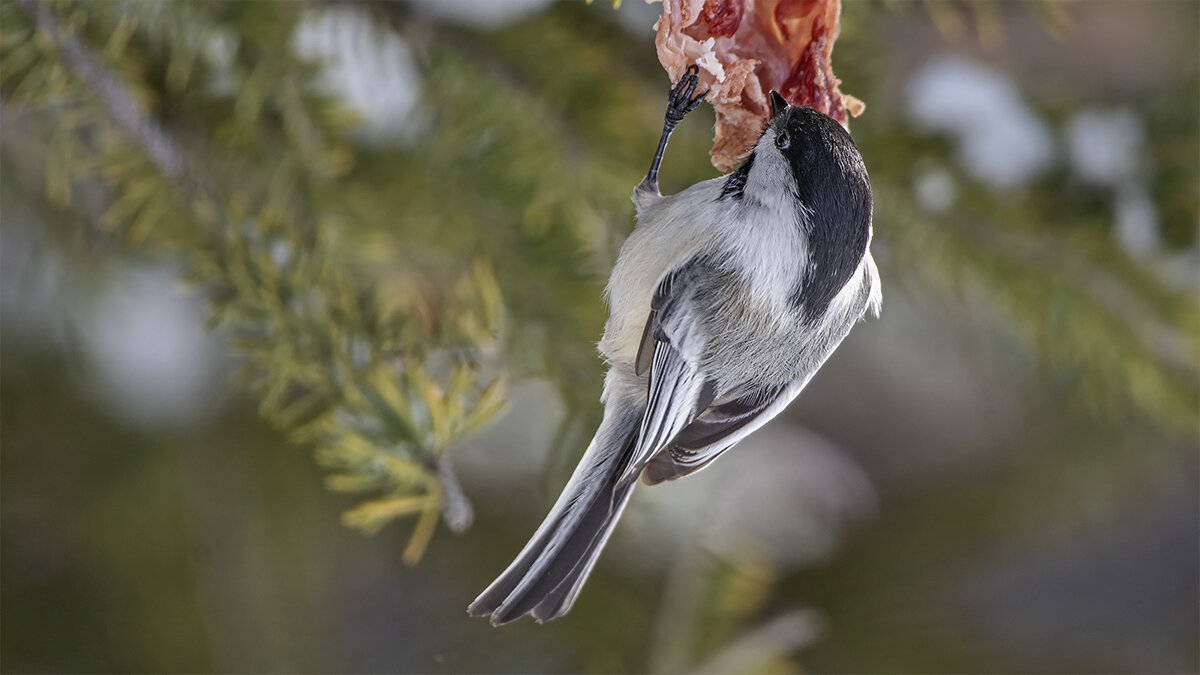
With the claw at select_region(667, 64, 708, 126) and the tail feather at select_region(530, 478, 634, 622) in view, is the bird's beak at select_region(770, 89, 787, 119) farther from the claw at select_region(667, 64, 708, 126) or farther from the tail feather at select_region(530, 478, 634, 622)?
the tail feather at select_region(530, 478, 634, 622)

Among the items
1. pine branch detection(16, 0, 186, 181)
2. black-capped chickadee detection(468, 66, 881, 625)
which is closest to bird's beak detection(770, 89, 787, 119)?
black-capped chickadee detection(468, 66, 881, 625)

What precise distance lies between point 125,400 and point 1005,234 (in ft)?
2.75

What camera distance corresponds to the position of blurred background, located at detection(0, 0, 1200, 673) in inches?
22.8

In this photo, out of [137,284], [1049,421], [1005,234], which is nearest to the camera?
[1005,234]

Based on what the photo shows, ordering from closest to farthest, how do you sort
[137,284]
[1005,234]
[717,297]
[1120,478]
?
[717,297] < [1005,234] < [137,284] < [1120,478]

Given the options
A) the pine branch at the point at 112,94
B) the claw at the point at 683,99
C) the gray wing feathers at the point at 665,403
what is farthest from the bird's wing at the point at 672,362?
the pine branch at the point at 112,94

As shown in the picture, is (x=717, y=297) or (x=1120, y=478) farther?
(x=1120, y=478)

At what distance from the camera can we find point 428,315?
682 millimetres

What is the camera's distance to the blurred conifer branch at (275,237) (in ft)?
1.66

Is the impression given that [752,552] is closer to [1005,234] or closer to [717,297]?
[717,297]

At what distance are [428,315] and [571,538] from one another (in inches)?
7.7

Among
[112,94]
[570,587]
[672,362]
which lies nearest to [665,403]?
[672,362]

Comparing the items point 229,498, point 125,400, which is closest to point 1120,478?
point 229,498

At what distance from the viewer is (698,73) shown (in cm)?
60
